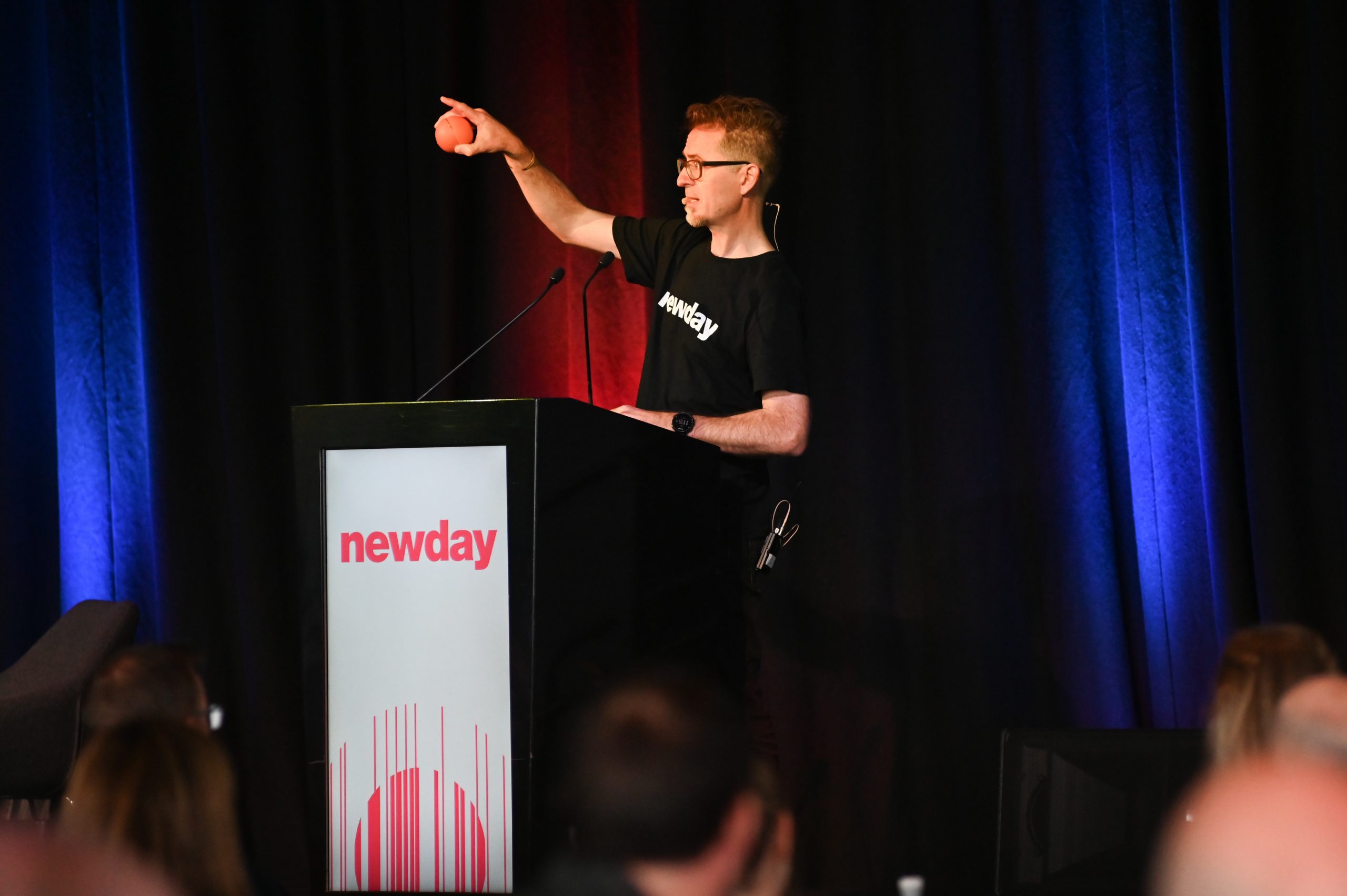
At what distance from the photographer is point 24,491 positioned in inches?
154

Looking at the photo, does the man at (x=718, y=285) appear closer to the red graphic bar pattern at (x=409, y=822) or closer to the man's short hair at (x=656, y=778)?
the red graphic bar pattern at (x=409, y=822)

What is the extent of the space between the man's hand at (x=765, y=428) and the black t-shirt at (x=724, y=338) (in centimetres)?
3

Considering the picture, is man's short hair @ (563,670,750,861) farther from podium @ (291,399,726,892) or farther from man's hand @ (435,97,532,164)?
man's hand @ (435,97,532,164)

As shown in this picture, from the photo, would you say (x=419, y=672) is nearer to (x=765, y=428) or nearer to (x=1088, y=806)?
(x=765, y=428)

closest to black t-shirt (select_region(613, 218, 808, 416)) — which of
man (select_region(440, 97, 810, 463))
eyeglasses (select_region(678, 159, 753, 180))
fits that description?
man (select_region(440, 97, 810, 463))

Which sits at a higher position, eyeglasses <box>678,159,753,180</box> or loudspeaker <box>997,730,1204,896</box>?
eyeglasses <box>678,159,753,180</box>

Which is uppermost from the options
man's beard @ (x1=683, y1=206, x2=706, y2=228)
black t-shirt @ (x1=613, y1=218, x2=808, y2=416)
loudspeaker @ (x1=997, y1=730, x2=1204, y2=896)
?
man's beard @ (x1=683, y1=206, x2=706, y2=228)

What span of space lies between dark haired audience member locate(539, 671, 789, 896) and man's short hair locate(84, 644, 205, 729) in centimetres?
96

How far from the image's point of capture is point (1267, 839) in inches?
32.3

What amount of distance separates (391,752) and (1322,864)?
1.52 metres

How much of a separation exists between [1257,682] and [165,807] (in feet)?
4.72

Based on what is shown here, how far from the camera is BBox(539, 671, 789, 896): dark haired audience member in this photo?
106 centimetres

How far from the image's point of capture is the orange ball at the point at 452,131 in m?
3.05

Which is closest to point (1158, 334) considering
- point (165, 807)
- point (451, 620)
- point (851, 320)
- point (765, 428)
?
point (851, 320)
